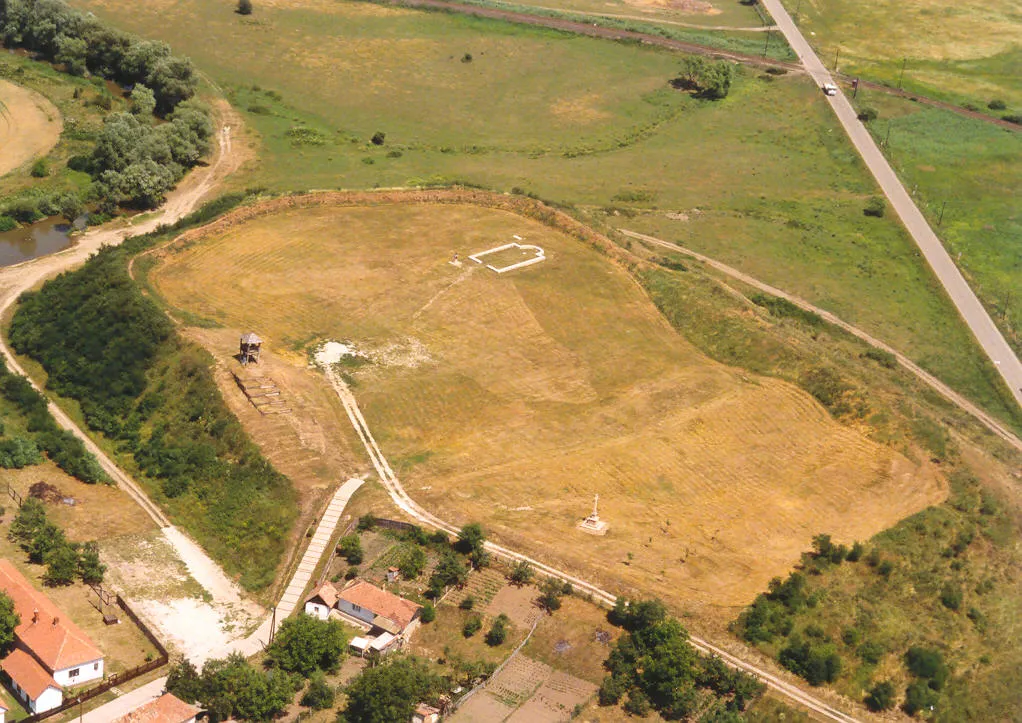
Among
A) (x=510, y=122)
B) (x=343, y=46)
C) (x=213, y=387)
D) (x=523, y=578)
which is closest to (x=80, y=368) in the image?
(x=213, y=387)

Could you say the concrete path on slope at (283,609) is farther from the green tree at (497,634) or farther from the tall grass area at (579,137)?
the tall grass area at (579,137)

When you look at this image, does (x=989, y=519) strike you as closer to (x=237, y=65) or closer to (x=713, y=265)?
(x=713, y=265)

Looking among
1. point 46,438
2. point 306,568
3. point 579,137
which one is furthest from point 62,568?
point 579,137

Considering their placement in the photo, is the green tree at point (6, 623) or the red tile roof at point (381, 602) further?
the red tile roof at point (381, 602)

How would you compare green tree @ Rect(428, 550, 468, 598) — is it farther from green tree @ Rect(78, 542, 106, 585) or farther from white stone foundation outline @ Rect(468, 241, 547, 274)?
white stone foundation outline @ Rect(468, 241, 547, 274)

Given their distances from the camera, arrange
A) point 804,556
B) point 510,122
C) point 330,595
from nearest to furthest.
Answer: point 330,595 → point 804,556 → point 510,122

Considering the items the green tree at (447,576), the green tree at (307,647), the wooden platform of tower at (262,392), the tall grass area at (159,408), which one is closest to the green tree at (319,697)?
the green tree at (307,647)
